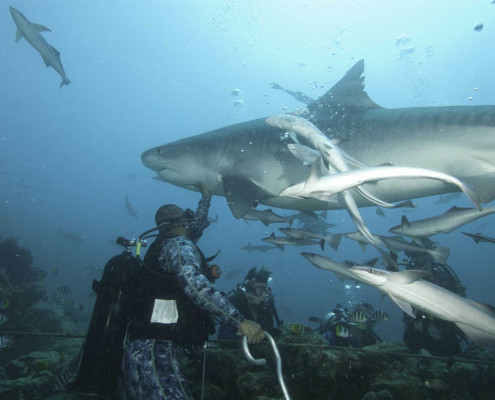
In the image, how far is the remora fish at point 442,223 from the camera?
11.2ft

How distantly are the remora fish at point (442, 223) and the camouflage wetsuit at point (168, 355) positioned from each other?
2.74 metres

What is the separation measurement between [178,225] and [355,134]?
286cm

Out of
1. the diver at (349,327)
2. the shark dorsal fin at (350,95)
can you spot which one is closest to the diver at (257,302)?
the diver at (349,327)

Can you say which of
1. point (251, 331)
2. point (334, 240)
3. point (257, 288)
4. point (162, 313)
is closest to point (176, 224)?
point (162, 313)

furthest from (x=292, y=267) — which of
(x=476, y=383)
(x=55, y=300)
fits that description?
(x=476, y=383)

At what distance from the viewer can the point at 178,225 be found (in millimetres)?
3385

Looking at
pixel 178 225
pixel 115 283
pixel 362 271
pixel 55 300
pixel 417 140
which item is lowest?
pixel 55 300

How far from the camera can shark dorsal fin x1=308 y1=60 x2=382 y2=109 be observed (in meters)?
4.55

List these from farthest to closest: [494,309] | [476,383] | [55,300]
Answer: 1. [55,300]
2. [476,383]
3. [494,309]

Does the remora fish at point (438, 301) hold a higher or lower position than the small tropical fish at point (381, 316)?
higher

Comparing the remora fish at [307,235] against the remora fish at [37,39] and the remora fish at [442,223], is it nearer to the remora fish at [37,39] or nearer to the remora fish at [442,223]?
the remora fish at [442,223]

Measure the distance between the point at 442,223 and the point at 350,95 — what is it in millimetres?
2462

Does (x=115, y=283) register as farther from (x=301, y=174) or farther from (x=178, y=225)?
(x=301, y=174)

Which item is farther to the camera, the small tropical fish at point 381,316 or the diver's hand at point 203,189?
the small tropical fish at point 381,316
